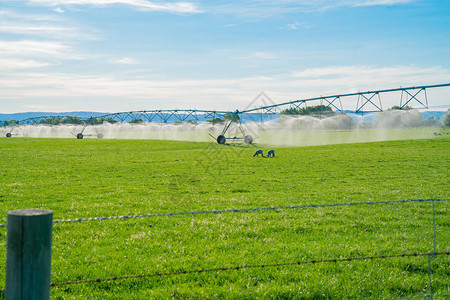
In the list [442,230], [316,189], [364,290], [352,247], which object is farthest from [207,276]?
[316,189]

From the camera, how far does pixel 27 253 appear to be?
4.07 metres

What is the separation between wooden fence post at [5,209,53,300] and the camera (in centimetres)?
405

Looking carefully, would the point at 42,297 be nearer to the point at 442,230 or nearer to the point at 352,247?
the point at 352,247

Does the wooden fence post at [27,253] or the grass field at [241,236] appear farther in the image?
the grass field at [241,236]

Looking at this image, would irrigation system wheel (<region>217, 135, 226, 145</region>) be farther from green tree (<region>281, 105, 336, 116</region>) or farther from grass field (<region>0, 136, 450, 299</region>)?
grass field (<region>0, 136, 450, 299</region>)

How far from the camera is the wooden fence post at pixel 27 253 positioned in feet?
13.3

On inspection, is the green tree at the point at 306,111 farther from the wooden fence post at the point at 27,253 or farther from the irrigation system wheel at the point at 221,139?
the wooden fence post at the point at 27,253

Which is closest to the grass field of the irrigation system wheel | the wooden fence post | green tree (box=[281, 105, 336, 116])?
the wooden fence post

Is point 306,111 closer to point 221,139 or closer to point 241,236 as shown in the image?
point 221,139

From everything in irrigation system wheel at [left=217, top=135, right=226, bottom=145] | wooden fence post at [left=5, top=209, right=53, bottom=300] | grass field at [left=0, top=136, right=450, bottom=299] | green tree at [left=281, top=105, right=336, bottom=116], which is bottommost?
grass field at [left=0, top=136, right=450, bottom=299]

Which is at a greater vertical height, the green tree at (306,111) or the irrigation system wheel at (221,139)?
the green tree at (306,111)

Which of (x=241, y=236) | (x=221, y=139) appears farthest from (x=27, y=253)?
(x=221, y=139)

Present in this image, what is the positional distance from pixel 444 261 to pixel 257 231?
4707 mm

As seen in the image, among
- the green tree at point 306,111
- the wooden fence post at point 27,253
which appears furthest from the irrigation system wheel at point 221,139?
the wooden fence post at point 27,253
